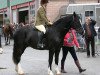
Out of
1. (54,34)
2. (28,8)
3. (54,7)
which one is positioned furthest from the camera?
(28,8)

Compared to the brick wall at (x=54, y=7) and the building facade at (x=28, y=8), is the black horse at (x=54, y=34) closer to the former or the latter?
the building facade at (x=28, y=8)

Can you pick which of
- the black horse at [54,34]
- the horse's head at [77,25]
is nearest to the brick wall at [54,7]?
the black horse at [54,34]

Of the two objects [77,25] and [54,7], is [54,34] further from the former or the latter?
[54,7]

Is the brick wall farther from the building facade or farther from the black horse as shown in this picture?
the black horse

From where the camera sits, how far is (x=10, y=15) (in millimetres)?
53781

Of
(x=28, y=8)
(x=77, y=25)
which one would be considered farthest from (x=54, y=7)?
(x=77, y=25)

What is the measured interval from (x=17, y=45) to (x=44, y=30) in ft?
3.86

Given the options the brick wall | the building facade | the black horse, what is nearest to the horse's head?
the black horse

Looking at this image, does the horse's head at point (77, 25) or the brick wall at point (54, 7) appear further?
the brick wall at point (54, 7)

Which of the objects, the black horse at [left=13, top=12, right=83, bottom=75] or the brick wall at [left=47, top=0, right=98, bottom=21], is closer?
→ the black horse at [left=13, top=12, right=83, bottom=75]

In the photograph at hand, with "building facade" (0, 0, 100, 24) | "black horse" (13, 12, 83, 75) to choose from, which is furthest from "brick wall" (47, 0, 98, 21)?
"black horse" (13, 12, 83, 75)

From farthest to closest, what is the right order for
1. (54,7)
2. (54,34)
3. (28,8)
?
(28,8), (54,7), (54,34)

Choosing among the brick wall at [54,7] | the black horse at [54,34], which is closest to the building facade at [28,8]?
the brick wall at [54,7]

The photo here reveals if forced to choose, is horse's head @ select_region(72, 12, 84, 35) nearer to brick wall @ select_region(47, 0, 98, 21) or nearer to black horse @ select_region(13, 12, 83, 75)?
black horse @ select_region(13, 12, 83, 75)
